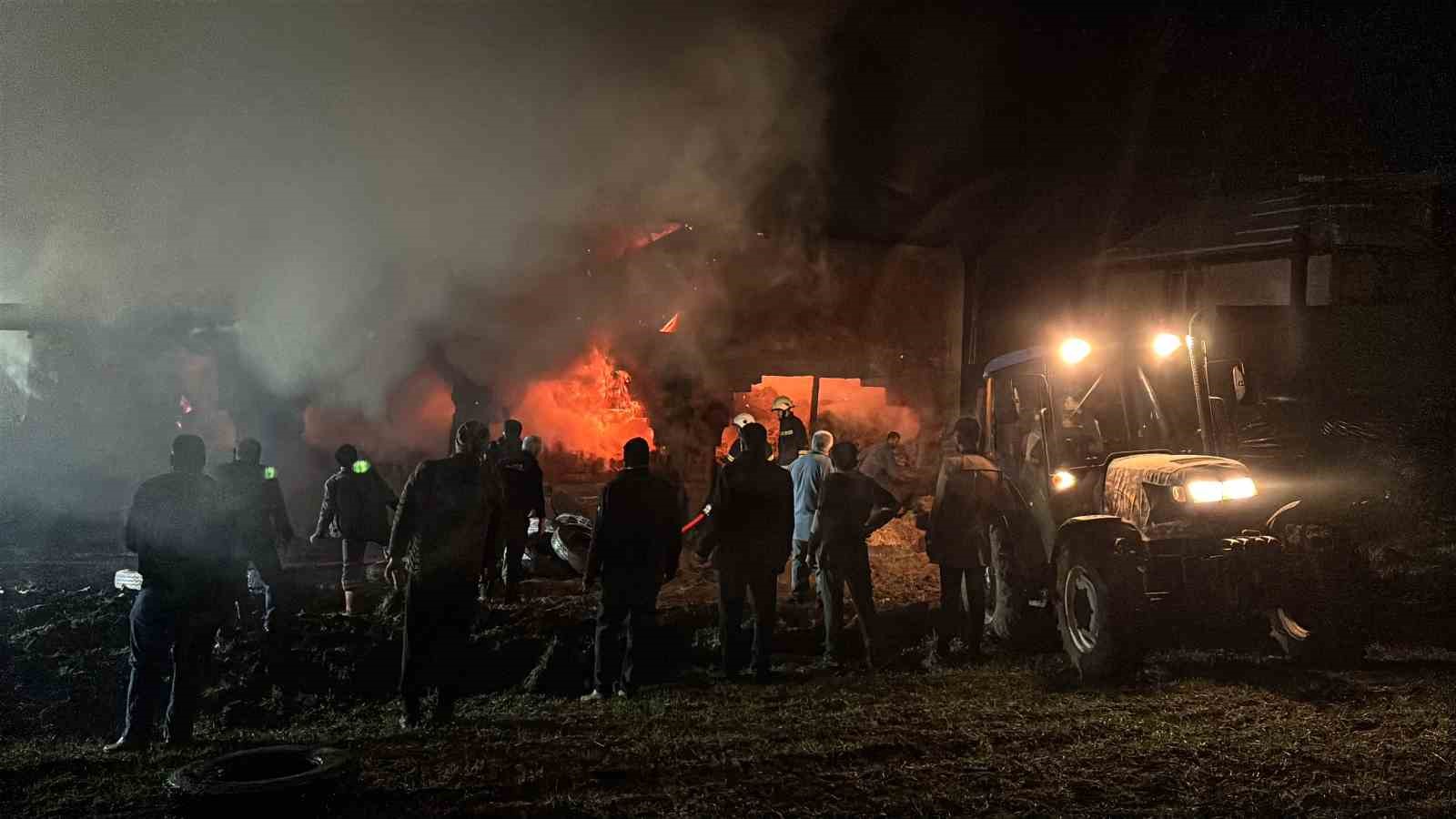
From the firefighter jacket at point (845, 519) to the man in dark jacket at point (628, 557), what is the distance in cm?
136

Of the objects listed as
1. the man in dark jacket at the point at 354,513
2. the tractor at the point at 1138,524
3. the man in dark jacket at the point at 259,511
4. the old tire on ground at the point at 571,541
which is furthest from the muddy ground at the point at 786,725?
the old tire on ground at the point at 571,541

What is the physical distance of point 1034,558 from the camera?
8.51m

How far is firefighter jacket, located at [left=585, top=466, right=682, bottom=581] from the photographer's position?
22.6 ft

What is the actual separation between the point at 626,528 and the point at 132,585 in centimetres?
673

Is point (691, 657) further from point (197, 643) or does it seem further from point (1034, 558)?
point (197, 643)

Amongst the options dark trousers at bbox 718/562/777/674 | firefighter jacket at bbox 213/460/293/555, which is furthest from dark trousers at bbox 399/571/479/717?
firefighter jacket at bbox 213/460/293/555

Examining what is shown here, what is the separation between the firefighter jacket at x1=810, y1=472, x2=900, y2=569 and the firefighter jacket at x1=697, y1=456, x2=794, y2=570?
47 centimetres

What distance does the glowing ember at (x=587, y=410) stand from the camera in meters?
15.8

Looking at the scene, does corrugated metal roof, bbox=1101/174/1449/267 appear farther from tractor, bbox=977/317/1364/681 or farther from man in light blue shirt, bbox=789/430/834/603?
man in light blue shirt, bbox=789/430/834/603

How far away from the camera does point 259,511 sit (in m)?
8.59

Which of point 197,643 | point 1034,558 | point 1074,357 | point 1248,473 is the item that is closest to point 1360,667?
point 1248,473

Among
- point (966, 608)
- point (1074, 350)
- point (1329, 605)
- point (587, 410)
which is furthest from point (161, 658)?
point (587, 410)

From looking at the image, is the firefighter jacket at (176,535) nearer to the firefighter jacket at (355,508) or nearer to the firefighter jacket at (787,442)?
the firefighter jacket at (355,508)

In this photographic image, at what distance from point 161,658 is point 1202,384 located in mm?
7393
